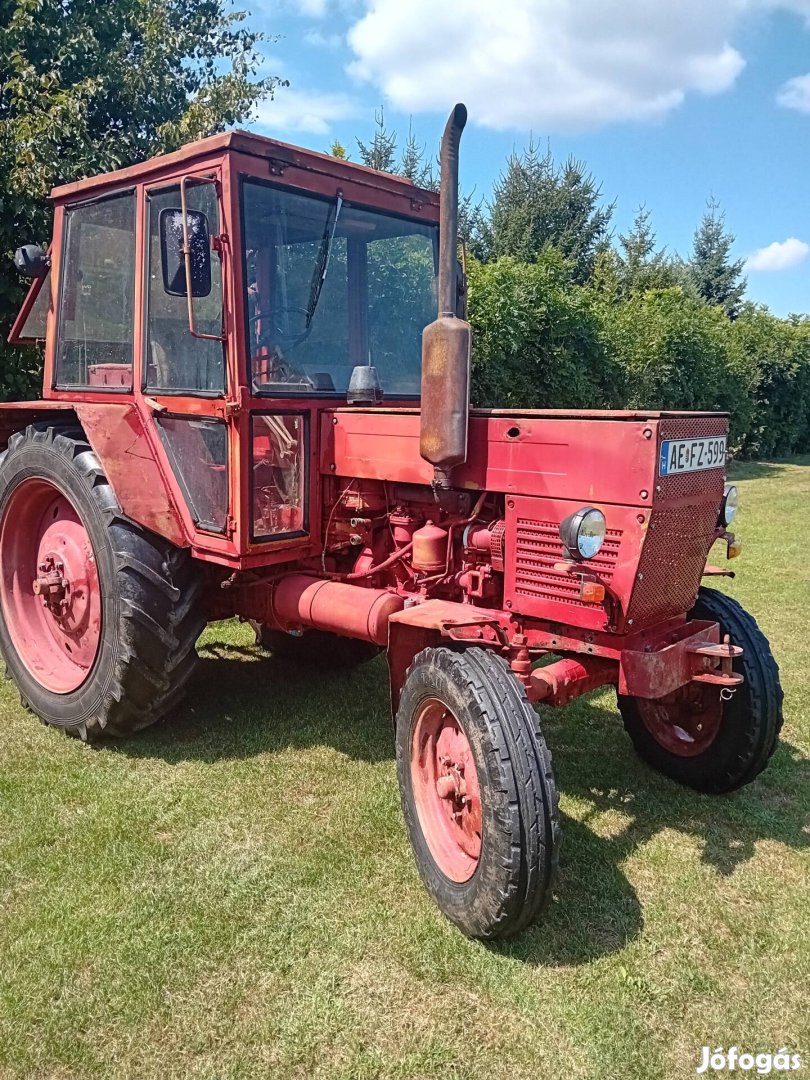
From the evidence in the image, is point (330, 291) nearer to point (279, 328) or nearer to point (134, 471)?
point (279, 328)

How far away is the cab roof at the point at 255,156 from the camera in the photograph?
3.25 m

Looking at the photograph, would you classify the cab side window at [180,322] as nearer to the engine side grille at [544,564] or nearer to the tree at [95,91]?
the engine side grille at [544,564]

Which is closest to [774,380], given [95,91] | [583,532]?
[95,91]

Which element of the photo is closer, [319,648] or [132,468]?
[132,468]

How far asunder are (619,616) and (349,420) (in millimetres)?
1386

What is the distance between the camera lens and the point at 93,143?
24.2 ft

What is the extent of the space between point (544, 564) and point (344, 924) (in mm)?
1347

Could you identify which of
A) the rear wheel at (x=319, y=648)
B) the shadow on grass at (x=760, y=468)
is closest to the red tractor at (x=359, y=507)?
the rear wheel at (x=319, y=648)

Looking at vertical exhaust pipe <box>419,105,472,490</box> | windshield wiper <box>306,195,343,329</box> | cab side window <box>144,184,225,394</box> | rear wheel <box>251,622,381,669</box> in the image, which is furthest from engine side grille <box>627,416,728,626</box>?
rear wheel <box>251,622,381,669</box>

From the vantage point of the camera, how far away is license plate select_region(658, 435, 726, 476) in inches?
107

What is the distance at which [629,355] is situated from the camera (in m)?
13.5

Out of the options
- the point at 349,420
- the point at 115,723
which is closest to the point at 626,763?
the point at 349,420

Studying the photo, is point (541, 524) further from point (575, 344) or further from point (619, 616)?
point (575, 344)

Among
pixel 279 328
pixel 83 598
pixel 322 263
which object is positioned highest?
pixel 322 263
